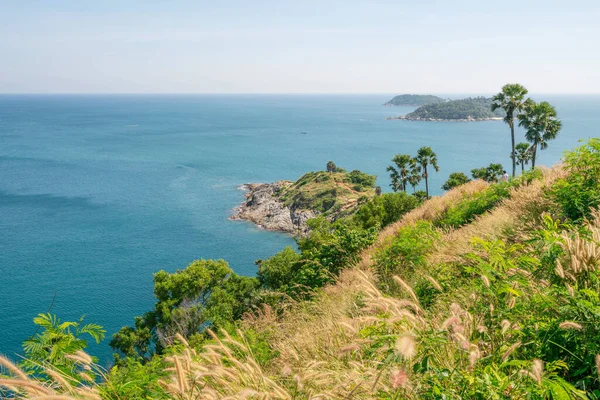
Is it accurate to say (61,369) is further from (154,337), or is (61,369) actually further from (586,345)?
(154,337)

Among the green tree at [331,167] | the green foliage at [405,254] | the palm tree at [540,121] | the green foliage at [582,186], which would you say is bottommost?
the green tree at [331,167]

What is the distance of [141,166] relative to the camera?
108500mm

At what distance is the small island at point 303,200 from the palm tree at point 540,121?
30990mm

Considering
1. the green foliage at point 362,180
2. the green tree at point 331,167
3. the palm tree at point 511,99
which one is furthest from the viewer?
the green tree at point 331,167

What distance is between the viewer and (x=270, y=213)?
7262 centimetres

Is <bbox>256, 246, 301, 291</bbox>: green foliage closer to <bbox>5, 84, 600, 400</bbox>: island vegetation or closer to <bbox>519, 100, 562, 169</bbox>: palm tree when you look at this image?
<bbox>5, 84, 600, 400</bbox>: island vegetation

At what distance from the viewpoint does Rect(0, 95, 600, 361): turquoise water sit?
44.6 m

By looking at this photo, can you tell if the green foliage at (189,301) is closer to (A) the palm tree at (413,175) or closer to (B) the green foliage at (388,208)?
(B) the green foliage at (388,208)

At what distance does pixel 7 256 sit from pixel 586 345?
64.3 m

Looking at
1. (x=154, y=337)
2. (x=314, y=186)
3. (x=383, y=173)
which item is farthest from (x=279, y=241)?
(x=383, y=173)

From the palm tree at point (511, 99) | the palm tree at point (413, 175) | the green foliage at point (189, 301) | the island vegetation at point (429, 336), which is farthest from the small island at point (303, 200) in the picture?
the island vegetation at point (429, 336)

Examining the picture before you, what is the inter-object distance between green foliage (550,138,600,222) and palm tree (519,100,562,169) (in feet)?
115

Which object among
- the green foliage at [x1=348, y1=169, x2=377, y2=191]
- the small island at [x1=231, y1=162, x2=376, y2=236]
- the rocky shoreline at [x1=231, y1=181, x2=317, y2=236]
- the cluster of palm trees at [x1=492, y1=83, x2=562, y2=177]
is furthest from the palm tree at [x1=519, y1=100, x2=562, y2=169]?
the green foliage at [x1=348, y1=169, x2=377, y2=191]

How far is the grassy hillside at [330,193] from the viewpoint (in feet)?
237
